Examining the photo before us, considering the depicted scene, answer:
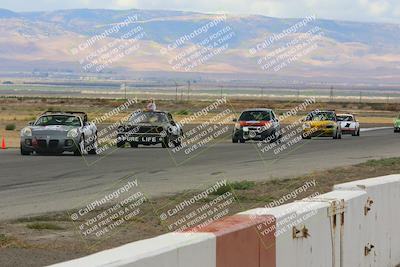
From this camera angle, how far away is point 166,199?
16.7 meters

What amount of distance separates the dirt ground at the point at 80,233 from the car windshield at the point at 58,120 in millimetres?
10356

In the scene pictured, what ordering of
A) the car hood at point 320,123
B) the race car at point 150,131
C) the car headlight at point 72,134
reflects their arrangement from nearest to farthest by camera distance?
the car headlight at point 72,134 → the race car at point 150,131 → the car hood at point 320,123

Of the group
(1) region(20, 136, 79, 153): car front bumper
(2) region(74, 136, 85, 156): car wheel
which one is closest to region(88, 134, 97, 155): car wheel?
(2) region(74, 136, 85, 156): car wheel

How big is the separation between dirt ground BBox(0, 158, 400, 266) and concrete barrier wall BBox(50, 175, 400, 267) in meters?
2.87

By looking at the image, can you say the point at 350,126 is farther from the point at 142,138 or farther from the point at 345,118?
the point at 142,138

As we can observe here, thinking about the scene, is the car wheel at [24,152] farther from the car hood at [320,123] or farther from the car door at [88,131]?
the car hood at [320,123]

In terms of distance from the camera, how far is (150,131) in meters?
35.2

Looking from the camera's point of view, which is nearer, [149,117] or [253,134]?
[149,117]

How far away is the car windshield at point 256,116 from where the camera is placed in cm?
4131

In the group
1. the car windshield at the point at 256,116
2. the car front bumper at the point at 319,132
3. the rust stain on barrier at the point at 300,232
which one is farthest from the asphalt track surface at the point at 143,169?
the car front bumper at the point at 319,132

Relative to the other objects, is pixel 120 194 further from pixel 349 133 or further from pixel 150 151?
pixel 349 133

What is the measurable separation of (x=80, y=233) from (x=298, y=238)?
5.09 m

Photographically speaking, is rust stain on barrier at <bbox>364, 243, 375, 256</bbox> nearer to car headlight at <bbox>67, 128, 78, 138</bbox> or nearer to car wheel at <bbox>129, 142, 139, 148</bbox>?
car headlight at <bbox>67, 128, 78, 138</bbox>

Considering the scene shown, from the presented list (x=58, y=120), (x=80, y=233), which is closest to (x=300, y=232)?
(x=80, y=233)
